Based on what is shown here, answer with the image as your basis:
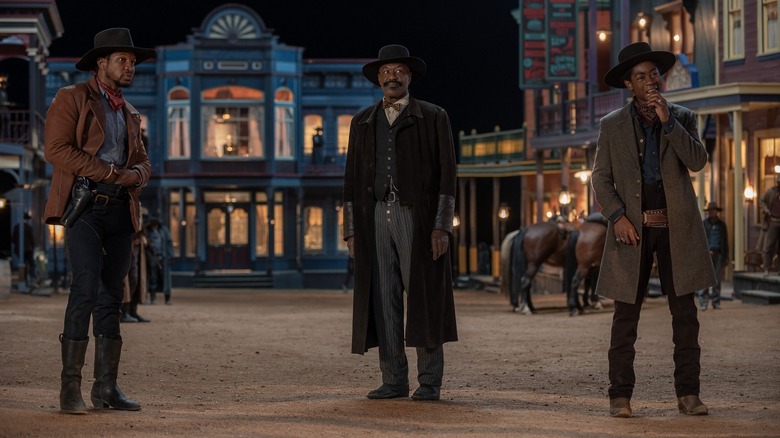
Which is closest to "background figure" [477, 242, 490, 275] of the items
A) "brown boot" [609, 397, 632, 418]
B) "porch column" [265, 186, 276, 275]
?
"porch column" [265, 186, 276, 275]

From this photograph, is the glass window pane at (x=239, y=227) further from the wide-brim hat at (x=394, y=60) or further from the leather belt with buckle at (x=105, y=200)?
the leather belt with buckle at (x=105, y=200)

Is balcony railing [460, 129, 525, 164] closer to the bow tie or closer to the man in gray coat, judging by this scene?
the bow tie

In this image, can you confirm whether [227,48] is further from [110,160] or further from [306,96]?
[110,160]

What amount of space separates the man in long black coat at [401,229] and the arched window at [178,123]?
43.1 metres

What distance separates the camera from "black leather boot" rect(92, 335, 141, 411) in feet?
29.4

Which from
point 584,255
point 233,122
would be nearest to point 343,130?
point 233,122

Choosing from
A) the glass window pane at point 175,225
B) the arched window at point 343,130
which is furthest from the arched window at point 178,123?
the arched window at point 343,130

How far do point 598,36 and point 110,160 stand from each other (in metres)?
29.6

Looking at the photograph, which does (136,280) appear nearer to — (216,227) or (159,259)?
(159,259)

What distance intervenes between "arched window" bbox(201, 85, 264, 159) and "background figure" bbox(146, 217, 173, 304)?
22.7m

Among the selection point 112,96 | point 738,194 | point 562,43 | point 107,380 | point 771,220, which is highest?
point 562,43

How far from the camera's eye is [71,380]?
8688 millimetres

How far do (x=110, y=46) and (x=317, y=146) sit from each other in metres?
45.0

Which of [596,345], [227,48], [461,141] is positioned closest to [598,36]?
[461,141]
